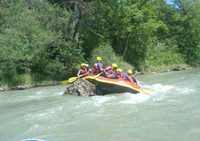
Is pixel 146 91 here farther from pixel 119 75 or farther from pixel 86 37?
pixel 86 37

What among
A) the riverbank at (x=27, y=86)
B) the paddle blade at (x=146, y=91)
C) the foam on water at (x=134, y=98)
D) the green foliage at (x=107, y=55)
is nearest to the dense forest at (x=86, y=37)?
the green foliage at (x=107, y=55)

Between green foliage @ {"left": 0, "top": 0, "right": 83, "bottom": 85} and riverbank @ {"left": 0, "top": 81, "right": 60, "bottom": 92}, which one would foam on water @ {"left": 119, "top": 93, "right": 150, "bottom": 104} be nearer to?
riverbank @ {"left": 0, "top": 81, "right": 60, "bottom": 92}

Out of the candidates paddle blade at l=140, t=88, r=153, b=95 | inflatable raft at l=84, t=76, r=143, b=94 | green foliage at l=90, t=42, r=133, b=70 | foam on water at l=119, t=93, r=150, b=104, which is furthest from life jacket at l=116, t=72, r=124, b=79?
green foliage at l=90, t=42, r=133, b=70

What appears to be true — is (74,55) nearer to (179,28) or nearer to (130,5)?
(130,5)

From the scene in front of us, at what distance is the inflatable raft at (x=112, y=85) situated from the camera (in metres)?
22.5

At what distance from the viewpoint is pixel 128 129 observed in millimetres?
14031

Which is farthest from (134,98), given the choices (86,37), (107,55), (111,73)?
(86,37)

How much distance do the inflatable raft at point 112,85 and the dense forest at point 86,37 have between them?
975cm

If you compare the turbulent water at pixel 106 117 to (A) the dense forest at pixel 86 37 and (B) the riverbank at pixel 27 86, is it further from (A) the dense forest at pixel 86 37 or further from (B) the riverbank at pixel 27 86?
(A) the dense forest at pixel 86 37

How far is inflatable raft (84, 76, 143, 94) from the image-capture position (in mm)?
22547

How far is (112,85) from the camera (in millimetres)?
22641

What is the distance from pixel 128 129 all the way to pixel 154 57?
3289 cm

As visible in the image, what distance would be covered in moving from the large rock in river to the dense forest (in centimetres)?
907

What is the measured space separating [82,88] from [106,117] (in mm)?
6511
